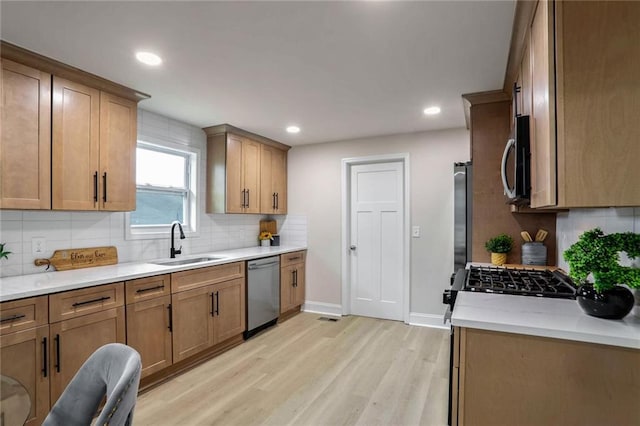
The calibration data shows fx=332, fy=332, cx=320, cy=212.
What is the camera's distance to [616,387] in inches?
44.4

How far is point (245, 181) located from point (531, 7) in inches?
125

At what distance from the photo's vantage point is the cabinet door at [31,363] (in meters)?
1.77

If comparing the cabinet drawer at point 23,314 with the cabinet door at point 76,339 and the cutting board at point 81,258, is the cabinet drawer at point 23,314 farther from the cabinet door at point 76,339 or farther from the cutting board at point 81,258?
the cutting board at point 81,258

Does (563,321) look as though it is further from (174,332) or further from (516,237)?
(174,332)

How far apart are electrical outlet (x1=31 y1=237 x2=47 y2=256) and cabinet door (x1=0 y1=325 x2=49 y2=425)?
2.46 ft

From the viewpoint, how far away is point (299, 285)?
4.54 meters

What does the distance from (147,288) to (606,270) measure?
271 centimetres

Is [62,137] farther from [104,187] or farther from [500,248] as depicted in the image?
[500,248]

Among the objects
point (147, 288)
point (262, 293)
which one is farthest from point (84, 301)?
point (262, 293)

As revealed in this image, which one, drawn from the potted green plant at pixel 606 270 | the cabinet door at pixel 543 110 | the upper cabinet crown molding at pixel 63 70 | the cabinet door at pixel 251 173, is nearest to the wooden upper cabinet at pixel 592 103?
the cabinet door at pixel 543 110

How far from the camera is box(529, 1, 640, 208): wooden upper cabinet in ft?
3.51

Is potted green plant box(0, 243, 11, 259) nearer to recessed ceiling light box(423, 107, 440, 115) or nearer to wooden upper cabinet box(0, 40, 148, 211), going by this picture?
wooden upper cabinet box(0, 40, 148, 211)

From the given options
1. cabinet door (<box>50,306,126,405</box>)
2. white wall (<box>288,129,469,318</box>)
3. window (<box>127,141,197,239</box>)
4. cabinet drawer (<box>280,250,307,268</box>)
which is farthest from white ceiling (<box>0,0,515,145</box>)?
cabinet drawer (<box>280,250,307,268</box>)

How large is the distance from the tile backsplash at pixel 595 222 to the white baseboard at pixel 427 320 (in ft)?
5.52
